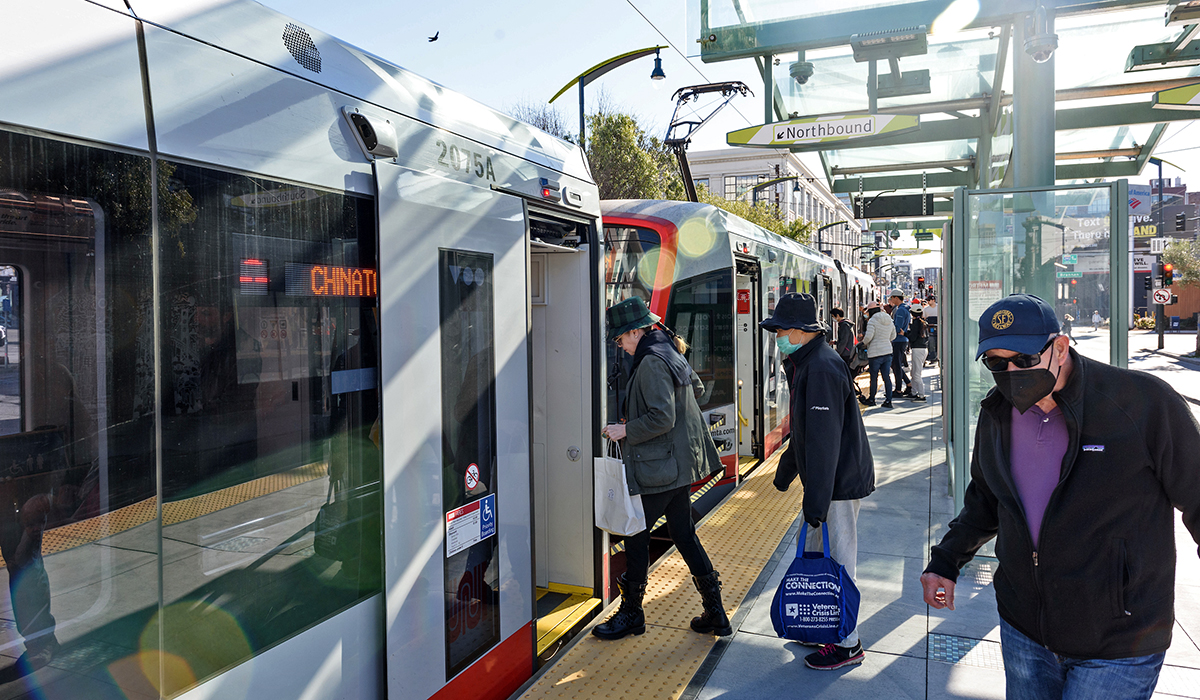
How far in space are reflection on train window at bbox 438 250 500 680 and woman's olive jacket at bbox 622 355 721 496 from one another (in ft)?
3.46

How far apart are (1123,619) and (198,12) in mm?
2958

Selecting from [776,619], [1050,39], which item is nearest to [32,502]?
[776,619]

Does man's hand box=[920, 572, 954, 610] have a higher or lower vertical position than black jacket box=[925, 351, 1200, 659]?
lower

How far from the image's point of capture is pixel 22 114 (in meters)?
1.73

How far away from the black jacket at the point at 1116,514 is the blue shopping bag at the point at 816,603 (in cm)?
169

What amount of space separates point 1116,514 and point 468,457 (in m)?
2.23

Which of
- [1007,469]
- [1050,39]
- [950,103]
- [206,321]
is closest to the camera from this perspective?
[206,321]

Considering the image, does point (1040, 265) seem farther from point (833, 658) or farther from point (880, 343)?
point (880, 343)

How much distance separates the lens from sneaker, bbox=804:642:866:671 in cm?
416

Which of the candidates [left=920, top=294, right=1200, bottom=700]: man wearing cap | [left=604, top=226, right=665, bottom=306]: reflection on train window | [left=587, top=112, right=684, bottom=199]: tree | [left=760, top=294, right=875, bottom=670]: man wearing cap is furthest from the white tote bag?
[left=587, top=112, right=684, bottom=199]: tree

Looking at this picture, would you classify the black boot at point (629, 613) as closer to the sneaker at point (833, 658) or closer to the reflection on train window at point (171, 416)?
the sneaker at point (833, 658)

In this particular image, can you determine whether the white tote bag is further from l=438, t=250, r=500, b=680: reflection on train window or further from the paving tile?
l=438, t=250, r=500, b=680: reflection on train window

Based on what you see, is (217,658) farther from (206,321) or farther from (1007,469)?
(1007,469)

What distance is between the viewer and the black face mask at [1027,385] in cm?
227
